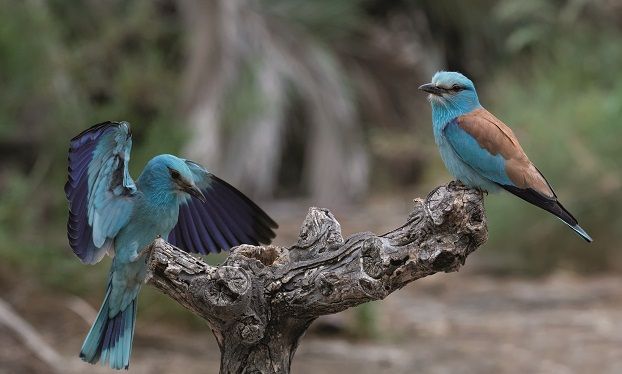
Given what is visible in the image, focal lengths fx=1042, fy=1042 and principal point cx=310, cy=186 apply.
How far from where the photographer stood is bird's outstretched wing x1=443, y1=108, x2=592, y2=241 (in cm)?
272

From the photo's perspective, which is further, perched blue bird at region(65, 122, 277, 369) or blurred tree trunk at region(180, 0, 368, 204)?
blurred tree trunk at region(180, 0, 368, 204)

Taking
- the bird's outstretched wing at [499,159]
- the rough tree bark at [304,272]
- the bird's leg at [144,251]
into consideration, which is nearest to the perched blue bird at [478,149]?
the bird's outstretched wing at [499,159]

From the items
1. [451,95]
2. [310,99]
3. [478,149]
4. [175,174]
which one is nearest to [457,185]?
[478,149]

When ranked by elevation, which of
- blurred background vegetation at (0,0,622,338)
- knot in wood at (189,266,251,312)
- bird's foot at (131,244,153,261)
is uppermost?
blurred background vegetation at (0,0,622,338)

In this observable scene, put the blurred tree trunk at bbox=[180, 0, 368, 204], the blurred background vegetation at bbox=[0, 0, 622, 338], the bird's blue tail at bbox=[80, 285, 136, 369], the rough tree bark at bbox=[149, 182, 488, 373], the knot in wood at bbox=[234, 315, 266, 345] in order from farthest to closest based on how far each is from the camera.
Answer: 1. the blurred tree trunk at bbox=[180, 0, 368, 204]
2. the blurred background vegetation at bbox=[0, 0, 622, 338]
3. the bird's blue tail at bbox=[80, 285, 136, 369]
4. the knot in wood at bbox=[234, 315, 266, 345]
5. the rough tree bark at bbox=[149, 182, 488, 373]

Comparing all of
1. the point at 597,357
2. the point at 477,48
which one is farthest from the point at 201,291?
the point at 477,48

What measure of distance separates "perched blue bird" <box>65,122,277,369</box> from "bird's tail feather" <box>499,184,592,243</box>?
0.68m

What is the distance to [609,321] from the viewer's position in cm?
590

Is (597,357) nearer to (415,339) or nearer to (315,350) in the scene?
(415,339)

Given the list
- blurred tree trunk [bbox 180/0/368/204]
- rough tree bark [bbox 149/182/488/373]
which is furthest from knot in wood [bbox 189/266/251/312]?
blurred tree trunk [bbox 180/0/368/204]

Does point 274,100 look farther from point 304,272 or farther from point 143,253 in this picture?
point 304,272

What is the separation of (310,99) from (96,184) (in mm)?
6258

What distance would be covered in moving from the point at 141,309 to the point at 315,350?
3.06 ft

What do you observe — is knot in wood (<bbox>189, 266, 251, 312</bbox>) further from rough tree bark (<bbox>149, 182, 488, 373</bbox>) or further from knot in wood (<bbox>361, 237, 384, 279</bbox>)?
knot in wood (<bbox>361, 237, 384, 279</bbox>)
